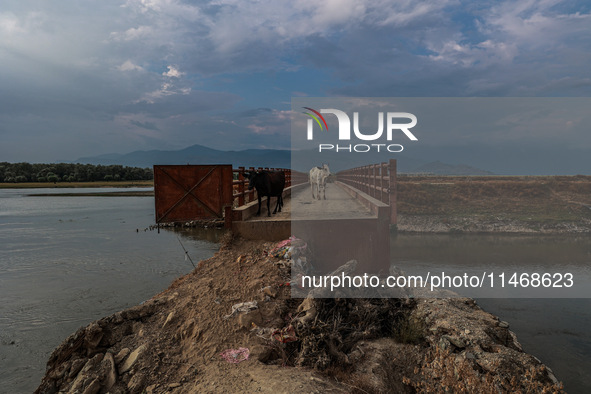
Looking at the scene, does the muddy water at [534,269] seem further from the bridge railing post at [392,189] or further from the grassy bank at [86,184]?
the grassy bank at [86,184]

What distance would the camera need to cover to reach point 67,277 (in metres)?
18.8

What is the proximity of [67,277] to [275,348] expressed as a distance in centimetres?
1847

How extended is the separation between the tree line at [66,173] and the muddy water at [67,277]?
84.9 m

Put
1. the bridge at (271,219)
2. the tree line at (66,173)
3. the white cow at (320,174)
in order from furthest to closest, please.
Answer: the tree line at (66,173) → the white cow at (320,174) → the bridge at (271,219)

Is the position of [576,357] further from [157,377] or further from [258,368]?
[157,377]

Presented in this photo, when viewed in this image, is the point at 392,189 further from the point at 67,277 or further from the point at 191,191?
the point at 67,277

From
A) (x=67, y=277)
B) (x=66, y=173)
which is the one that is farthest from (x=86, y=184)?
(x=67, y=277)

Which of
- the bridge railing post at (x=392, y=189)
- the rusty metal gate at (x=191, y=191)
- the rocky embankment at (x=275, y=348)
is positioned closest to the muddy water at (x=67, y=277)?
the rocky embankment at (x=275, y=348)

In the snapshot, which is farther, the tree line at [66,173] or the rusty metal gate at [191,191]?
the tree line at [66,173]

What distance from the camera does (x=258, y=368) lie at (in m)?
5.03

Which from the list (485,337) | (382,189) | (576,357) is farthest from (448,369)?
(576,357)

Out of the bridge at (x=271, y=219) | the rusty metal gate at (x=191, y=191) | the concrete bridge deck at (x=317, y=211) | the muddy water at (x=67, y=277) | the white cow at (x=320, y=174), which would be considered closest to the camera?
the bridge at (x=271, y=219)

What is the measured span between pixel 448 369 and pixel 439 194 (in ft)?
151

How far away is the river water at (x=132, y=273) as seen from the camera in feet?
35.7
